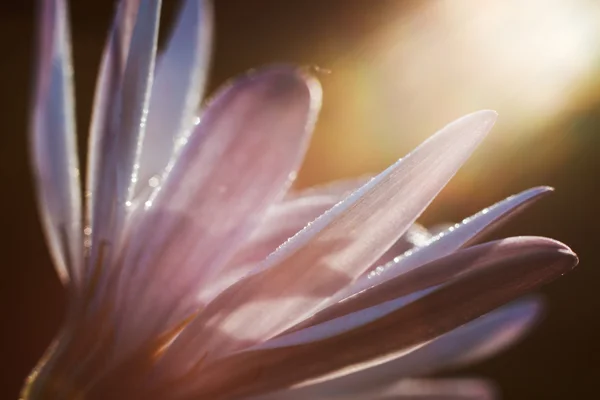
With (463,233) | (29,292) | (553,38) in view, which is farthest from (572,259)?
(29,292)

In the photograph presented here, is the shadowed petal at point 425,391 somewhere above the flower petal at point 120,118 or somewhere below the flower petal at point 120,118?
below

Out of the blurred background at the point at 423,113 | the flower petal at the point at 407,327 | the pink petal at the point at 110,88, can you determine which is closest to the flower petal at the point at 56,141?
the pink petal at the point at 110,88

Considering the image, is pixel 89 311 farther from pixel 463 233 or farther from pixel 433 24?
pixel 433 24

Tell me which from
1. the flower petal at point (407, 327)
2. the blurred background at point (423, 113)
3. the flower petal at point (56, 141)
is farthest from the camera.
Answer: the blurred background at point (423, 113)

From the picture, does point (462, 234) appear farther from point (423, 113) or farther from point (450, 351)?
point (423, 113)

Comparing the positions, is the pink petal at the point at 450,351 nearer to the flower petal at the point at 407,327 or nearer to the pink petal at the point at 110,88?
the flower petal at the point at 407,327

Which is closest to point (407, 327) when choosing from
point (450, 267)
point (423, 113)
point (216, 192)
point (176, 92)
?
point (450, 267)

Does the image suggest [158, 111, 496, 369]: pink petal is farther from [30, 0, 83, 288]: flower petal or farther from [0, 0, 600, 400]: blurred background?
[0, 0, 600, 400]: blurred background
